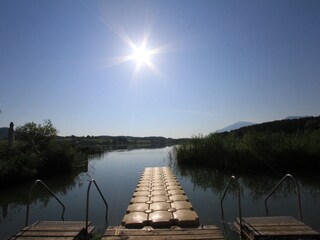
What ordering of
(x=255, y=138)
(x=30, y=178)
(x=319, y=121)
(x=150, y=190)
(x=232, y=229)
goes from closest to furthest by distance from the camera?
(x=232, y=229), (x=150, y=190), (x=30, y=178), (x=255, y=138), (x=319, y=121)

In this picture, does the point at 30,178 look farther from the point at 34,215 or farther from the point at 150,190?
the point at 150,190

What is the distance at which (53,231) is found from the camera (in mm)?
6754

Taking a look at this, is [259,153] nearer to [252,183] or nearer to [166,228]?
[252,183]

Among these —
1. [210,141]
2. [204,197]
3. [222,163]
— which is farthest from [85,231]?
[210,141]

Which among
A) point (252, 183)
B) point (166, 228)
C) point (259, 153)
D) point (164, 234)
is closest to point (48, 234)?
point (164, 234)

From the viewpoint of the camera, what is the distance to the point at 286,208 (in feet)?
34.9

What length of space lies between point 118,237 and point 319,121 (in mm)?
47137

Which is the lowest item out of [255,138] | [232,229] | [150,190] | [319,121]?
[232,229]

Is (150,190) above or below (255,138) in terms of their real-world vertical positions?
below

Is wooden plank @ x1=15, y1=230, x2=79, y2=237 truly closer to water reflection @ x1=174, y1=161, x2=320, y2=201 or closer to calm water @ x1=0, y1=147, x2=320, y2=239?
calm water @ x1=0, y1=147, x2=320, y2=239

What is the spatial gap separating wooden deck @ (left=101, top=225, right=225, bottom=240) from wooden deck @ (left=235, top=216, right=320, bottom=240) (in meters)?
0.85

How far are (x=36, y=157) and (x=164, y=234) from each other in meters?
14.9

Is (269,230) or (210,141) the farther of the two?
(210,141)

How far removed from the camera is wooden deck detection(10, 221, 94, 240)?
635 cm
